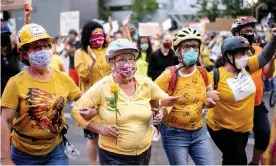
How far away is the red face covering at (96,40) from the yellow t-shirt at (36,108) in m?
2.53

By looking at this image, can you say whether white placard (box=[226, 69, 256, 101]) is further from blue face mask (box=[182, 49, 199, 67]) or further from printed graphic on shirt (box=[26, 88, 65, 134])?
printed graphic on shirt (box=[26, 88, 65, 134])

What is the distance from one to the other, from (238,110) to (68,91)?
1765 millimetres

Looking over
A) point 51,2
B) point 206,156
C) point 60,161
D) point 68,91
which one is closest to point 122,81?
point 68,91

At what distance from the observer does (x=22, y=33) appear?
4.53 meters

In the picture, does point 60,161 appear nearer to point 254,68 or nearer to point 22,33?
point 22,33

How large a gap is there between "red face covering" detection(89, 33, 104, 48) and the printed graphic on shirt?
8.77 ft

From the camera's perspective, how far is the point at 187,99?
5.28 meters

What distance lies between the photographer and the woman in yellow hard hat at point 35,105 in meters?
4.42

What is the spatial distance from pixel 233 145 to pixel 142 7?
58.2 metres

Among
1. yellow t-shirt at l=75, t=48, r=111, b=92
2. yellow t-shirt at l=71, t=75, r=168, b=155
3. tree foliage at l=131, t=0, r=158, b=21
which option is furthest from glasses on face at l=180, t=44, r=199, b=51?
tree foliage at l=131, t=0, r=158, b=21

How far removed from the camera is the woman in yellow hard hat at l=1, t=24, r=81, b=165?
4418mm

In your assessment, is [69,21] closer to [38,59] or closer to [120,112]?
[38,59]

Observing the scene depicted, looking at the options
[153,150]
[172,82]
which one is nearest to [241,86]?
[172,82]

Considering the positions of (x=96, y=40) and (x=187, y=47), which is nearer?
(x=187, y=47)
